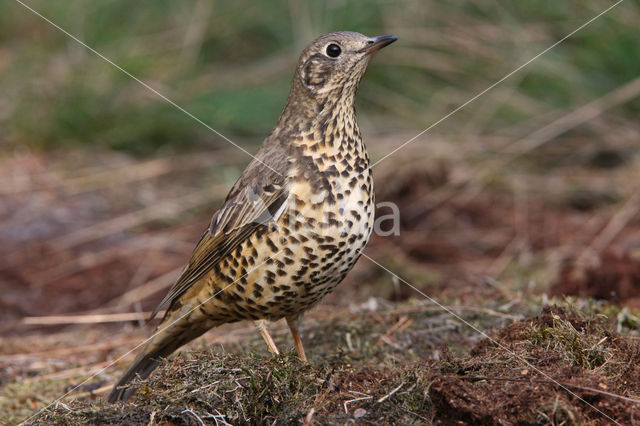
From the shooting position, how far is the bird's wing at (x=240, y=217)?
3.58 meters

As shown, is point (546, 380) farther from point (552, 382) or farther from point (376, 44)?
point (376, 44)

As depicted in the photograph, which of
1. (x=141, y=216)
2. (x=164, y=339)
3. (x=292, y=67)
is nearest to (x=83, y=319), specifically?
(x=164, y=339)

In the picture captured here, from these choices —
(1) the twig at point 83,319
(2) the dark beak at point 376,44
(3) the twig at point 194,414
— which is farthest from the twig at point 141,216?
(3) the twig at point 194,414

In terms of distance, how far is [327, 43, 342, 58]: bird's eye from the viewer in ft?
12.9

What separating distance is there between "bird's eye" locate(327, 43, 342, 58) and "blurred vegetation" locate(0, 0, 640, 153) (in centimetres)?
367

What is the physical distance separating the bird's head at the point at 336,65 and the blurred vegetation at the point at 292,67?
3.64 meters

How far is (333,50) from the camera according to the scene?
3.93 meters

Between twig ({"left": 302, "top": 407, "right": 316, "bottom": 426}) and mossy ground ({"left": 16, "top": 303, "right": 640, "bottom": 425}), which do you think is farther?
twig ({"left": 302, "top": 407, "right": 316, "bottom": 426})

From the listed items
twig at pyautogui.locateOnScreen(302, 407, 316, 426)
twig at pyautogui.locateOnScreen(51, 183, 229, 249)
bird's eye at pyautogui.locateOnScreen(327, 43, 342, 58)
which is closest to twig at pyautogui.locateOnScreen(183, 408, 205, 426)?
twig at pyautogui.locateOnScreen(302, 407, 316, 426)

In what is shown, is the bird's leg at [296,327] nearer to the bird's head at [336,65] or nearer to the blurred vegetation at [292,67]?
the bird's head at [336,65]

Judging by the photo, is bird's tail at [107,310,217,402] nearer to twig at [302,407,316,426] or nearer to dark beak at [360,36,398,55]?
twig at [302,407,316,426]

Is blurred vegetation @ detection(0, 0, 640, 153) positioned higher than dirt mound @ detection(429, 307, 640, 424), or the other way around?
blurred vegetation @ detection(0, 0, 640, 153)

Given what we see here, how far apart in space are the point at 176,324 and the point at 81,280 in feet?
8.77

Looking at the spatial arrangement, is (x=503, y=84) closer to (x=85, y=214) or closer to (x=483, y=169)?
(x=483, y=169)
